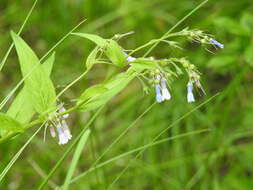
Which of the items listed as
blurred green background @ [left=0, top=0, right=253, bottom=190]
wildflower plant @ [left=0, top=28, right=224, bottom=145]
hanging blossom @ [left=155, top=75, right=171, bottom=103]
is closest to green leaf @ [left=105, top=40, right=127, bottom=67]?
wildflower plant @ [left=0, top=28, right=224, bottom=145]

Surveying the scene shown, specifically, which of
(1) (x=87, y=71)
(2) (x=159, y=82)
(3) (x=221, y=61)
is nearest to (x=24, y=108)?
(1) (x=87, y=71)

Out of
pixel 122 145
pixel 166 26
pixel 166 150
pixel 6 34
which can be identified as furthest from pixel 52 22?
pixel 166 150

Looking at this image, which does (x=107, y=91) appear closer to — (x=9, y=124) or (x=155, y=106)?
(x=9, y=124)

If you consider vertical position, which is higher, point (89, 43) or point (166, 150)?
point (89, 43)

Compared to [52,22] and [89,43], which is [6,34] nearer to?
[52,22]

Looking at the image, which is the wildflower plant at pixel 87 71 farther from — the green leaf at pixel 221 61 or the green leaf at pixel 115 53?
the green leaf at pixel 221 61

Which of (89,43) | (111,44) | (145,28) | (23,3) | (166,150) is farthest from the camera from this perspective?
(23,3)

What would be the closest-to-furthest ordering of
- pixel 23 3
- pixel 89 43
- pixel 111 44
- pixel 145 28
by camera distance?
pixel 111 44 < pixel 89 43 < pixel 145 28 < pixel 23 3
